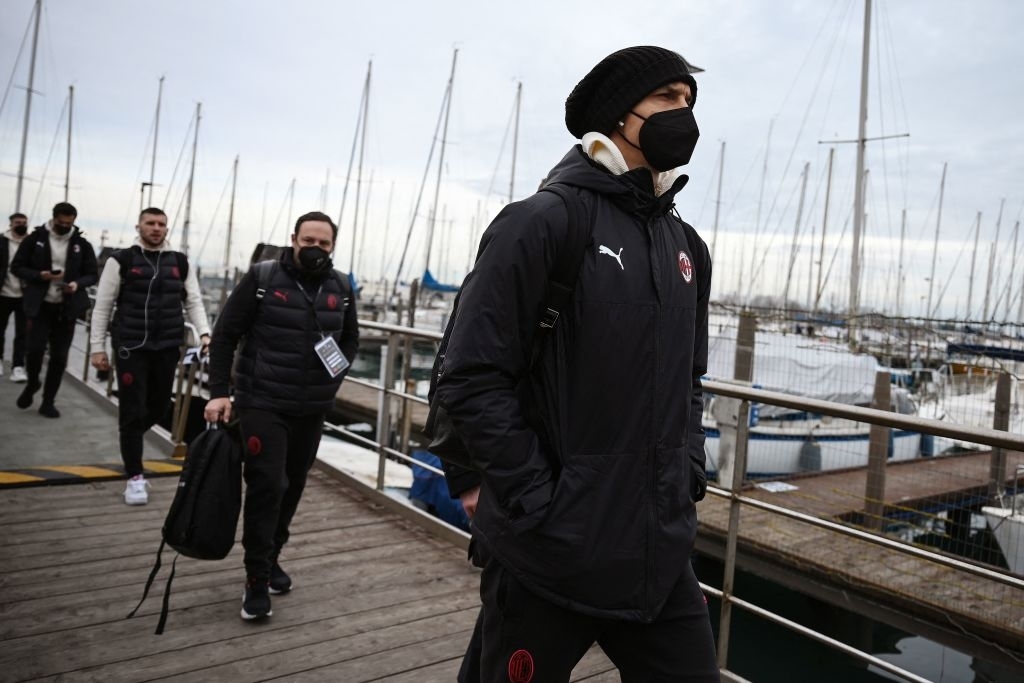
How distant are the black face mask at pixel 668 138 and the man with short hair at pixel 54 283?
6640 millimetres

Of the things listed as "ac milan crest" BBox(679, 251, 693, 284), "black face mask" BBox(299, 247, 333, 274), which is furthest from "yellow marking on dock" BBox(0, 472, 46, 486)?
"ac milan crest" BBox(679, 251, 693, 284)

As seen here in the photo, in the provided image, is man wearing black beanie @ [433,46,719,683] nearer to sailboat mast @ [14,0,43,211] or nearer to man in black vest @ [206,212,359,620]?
man in black vest @ [206,212,359,620]

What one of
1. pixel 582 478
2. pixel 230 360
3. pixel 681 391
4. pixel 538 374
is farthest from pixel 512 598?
pixel 230 360

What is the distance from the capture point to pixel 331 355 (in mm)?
3535

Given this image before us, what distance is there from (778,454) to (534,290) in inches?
471

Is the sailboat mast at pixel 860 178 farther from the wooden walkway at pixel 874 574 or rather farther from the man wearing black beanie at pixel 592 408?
the man wearing black beanie at pixel 592 408

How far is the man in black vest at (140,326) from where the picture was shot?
4.65 meters

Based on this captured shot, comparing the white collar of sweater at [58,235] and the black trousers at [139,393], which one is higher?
the white collar of sweater at [58,235]

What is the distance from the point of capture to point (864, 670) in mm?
7703

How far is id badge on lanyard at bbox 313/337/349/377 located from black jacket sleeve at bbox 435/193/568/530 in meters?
2.07

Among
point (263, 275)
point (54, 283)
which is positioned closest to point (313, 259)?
point (263, 275)

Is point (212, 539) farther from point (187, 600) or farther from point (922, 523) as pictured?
point (922, 523)

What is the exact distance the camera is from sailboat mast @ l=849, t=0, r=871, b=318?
15.7 m

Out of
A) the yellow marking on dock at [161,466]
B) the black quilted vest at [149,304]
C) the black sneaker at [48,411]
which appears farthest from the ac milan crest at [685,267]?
the black sneaker at [48,411]
